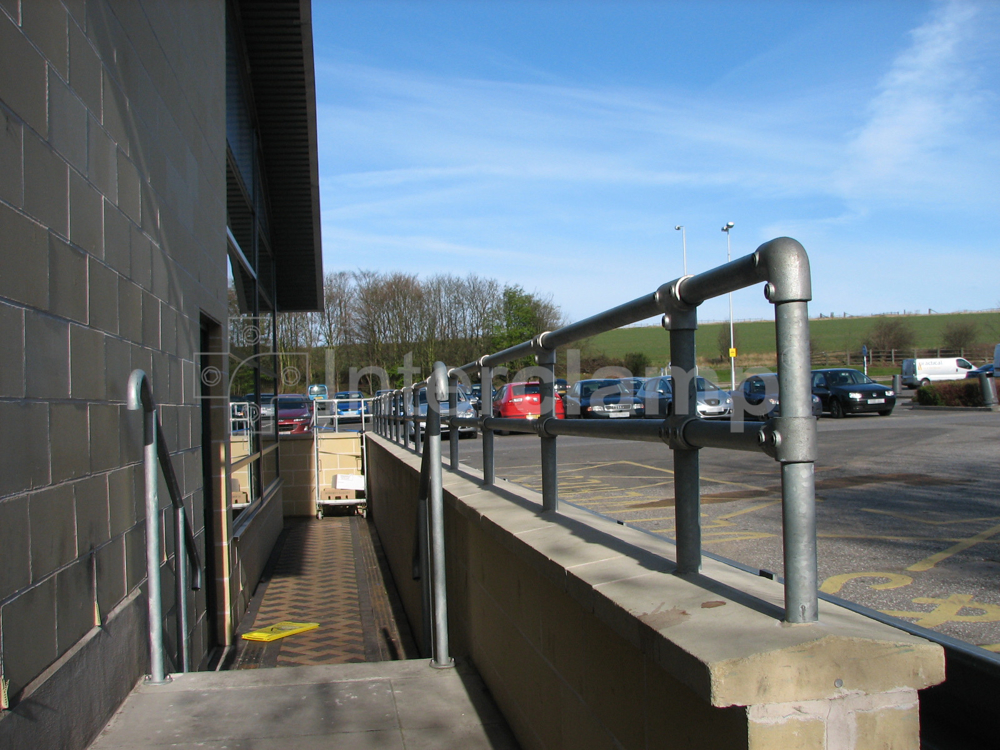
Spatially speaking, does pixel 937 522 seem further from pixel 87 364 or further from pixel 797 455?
pixel 87 364

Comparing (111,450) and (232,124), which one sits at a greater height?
(232,124)

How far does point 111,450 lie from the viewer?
333cm

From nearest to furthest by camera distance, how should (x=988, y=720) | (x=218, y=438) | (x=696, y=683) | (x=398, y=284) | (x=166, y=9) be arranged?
1. (x=988, y=720)
2. (x=696, y=683)
3. (x=166, y=9)
4. (x=218, y=438)
5. (x=398, y=284)

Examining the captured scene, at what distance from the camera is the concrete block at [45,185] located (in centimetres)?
254

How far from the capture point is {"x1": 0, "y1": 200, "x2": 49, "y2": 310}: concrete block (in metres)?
2.35

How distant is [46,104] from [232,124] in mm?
5946

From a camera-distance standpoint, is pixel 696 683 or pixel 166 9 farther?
pixel 166 9

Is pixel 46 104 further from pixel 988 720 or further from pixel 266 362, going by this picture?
pixel 266 362

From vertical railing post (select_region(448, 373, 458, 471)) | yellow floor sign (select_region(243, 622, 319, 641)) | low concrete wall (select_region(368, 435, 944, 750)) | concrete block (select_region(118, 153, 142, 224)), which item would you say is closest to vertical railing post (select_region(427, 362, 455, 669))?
low concrete wall (select_region(368, 435, 944, 750))

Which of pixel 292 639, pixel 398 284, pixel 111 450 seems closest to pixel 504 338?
pixel 398 284

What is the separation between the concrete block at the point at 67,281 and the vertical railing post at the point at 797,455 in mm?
2314

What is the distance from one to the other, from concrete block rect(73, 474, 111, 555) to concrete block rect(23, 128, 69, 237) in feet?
2.96

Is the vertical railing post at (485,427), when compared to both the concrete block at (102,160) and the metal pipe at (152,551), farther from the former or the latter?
the concrete block at (102,160)

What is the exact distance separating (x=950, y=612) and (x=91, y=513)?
3534mm
